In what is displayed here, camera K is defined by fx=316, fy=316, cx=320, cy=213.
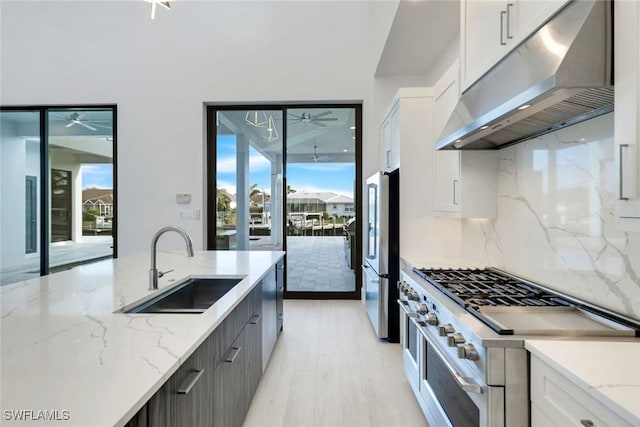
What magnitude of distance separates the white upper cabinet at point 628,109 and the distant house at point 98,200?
17.3 feet

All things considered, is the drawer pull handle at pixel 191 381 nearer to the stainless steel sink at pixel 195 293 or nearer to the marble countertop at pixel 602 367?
the stainless steel sink at pixel 195 293

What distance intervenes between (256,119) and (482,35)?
11.8 feet

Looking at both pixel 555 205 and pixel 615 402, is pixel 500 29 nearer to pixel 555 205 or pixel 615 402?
pixel 555 205

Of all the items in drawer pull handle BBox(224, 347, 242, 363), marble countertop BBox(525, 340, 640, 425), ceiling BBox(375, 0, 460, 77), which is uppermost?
ceiling BBox(375, 0, 460, 77)

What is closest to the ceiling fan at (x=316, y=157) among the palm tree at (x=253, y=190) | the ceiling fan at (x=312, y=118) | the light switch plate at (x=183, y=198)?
the ceiling fan at (x=312, y=118)

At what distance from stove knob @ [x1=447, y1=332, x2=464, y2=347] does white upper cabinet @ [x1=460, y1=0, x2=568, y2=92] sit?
119 centimetres

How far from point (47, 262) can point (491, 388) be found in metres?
5.82

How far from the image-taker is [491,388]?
3.49ft

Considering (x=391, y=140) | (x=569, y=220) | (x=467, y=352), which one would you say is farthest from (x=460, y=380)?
(x=391, y=140)

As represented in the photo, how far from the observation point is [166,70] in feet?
14.4

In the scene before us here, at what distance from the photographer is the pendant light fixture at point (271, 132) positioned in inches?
182

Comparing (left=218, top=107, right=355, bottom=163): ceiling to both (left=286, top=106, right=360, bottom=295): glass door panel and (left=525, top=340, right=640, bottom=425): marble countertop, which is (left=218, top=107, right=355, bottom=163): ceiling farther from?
(left=525, top=340, right=640, bottom=425): marble countertop

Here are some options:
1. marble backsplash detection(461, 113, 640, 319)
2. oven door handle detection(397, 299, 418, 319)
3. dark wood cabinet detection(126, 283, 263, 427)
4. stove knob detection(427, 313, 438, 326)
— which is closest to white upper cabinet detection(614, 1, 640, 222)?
marble backsplash detection(461, 113, 640, 319)

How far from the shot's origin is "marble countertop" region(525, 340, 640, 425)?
701 millimetres
